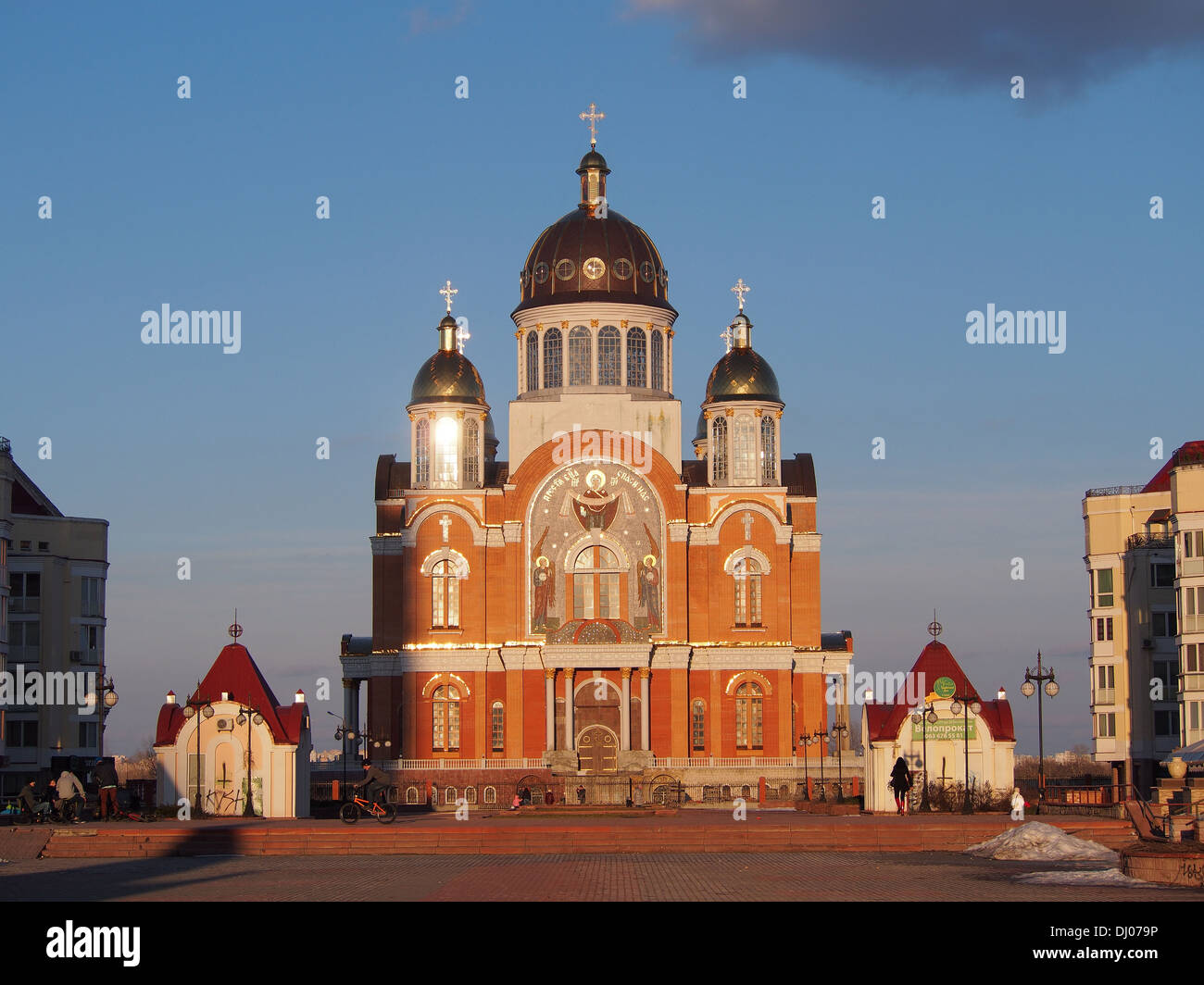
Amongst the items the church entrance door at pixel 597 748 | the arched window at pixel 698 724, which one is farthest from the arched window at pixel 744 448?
the church entrance door at pixel 597 748

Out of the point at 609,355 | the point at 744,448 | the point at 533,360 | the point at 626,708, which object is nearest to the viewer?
the point at 626,708

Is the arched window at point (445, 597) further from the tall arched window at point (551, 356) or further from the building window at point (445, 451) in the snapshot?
the tall arched window at point (551, 356)

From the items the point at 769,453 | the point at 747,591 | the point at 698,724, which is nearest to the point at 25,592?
the point at 698,724

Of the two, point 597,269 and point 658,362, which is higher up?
point 597,269

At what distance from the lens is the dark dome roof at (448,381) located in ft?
250

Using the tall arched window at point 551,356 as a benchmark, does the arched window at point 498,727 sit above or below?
below

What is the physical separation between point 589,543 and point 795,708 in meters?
10.5

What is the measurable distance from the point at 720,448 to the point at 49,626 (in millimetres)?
28657

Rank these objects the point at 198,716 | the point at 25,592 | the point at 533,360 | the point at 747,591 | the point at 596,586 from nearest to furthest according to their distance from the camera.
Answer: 1. the point at 198,716
2. the point at 596,586
3. the point at 747,591
4. the point at 533,360
5. the point at 25,592

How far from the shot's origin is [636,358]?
77.7 m

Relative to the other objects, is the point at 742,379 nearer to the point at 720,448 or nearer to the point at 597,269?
the point at 720,448

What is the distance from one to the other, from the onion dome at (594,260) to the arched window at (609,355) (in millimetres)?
1373

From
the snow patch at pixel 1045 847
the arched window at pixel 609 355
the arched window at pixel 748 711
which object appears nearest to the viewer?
the snow patch at pixel 1045 847
